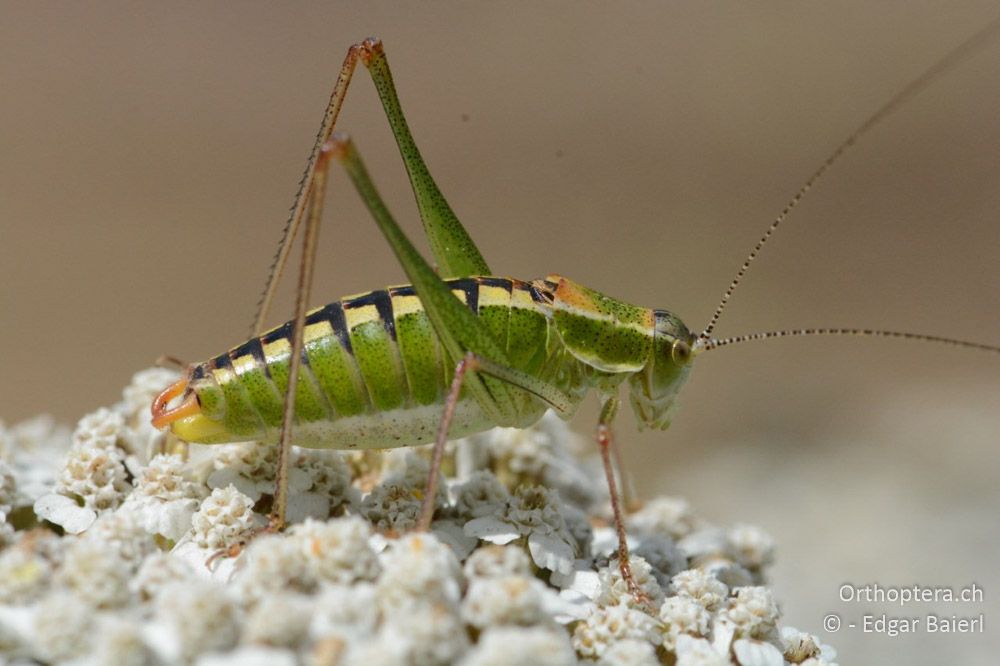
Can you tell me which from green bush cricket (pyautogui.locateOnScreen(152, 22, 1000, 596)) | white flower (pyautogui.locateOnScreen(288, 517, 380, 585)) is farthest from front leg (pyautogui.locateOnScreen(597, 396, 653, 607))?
white flower (pyautogui.locateOnScreen(288, 517, 380, 585))

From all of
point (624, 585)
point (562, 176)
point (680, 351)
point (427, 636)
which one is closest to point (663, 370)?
point (680, 351)

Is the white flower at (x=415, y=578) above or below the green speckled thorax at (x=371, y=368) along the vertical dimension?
below

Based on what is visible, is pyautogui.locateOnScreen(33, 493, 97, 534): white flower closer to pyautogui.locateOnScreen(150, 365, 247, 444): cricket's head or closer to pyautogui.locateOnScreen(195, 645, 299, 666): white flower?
pyautogui.locateOnScreen(150, 365, 247, 444): cricket's head

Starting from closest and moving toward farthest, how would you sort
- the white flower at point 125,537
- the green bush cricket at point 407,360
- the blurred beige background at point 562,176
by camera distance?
the white flower at point 125,537 < the green bush cricket at point 407,360 < the blurred beige background at point 562,176

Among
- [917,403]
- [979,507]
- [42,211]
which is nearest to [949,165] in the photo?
[917,403]

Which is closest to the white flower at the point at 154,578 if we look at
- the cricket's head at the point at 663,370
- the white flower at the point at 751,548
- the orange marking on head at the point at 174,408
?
the orange marking on head at the point at 174,408

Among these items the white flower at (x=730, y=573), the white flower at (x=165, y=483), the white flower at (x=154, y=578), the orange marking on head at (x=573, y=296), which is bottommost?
the white flower at (x=154, y=578)

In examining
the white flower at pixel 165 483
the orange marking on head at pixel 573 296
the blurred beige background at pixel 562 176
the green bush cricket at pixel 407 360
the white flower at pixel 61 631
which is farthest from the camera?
the blurred beige background at pixel 562 176

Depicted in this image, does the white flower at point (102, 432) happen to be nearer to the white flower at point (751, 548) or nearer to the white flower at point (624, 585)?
the white flower at point (624, 585)

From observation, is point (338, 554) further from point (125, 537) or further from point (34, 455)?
point (34, 455)
